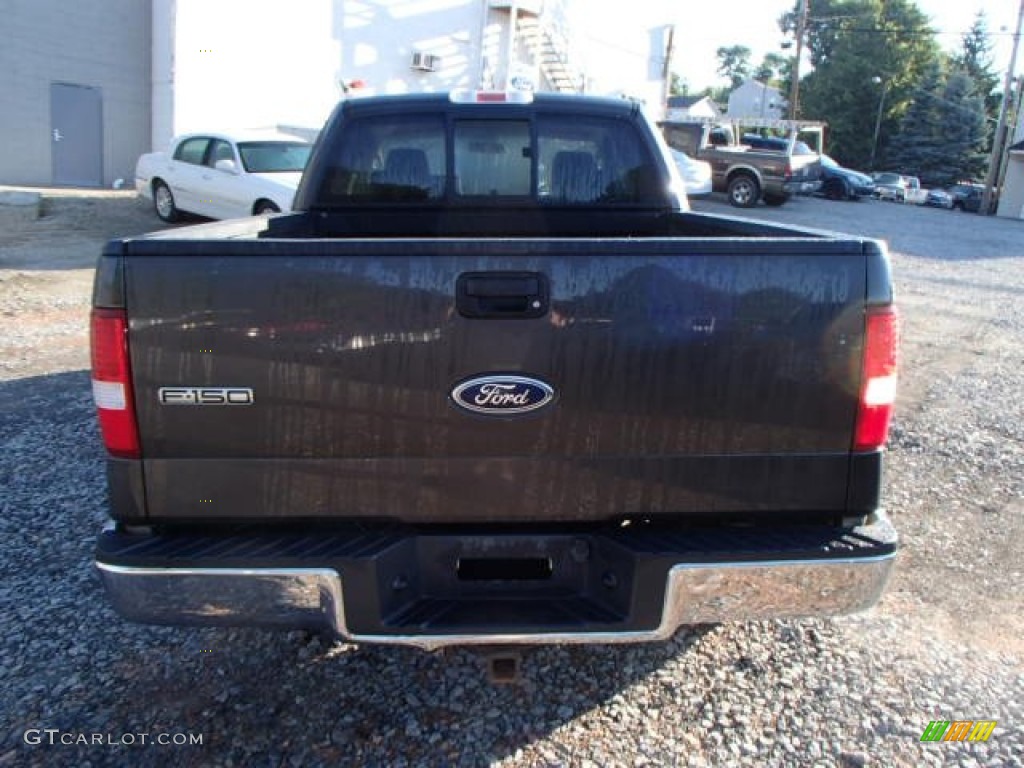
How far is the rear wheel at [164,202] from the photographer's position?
14172 millimetres

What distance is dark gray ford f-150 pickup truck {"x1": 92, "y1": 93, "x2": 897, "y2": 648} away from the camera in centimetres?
217

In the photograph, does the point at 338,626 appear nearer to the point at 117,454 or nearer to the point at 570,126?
the point at 117,454

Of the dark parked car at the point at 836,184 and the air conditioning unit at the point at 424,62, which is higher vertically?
the air conditioning unit at the point at 424,62

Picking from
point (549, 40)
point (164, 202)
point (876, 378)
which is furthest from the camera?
point (549, 40)

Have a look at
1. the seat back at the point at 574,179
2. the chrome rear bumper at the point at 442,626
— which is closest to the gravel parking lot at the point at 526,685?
the chrome rear bumper at the point at 442,626

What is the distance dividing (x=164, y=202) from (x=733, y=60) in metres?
121

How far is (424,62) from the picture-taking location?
72.5 ft

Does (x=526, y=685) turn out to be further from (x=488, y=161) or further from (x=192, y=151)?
(x=192, y=151)

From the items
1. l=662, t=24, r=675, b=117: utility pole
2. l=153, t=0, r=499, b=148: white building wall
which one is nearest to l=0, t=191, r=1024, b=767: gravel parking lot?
l=153, t=0, r=499, b=148: white building wall

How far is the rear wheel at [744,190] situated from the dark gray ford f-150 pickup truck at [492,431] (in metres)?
22.2

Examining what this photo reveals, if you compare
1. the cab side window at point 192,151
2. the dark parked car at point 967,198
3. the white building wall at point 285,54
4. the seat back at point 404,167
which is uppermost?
the white building wall at point 285,54

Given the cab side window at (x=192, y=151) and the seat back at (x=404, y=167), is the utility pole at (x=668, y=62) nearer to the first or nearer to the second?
the cab side window at (x=192, y=151)

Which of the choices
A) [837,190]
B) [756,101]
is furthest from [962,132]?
[756,101]

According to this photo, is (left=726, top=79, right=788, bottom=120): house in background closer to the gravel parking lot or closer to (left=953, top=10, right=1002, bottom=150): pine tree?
(left=953, top=10, right=1002, bottom=150): pine tree
